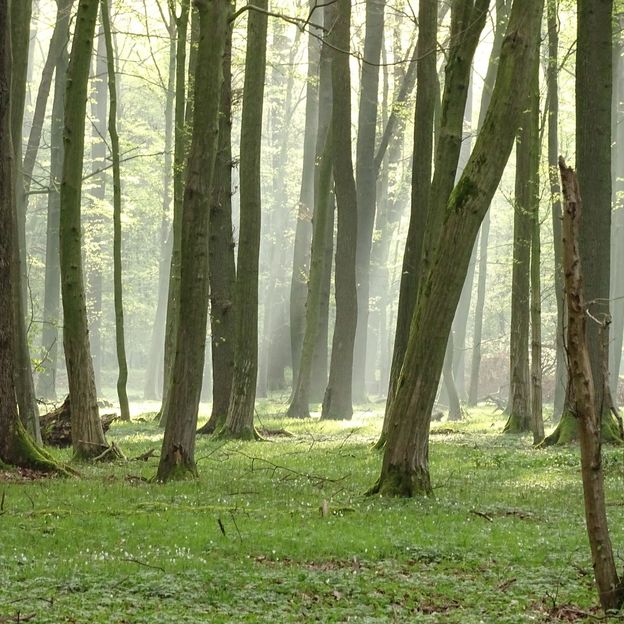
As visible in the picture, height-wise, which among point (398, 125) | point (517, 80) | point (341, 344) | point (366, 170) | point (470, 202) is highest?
point (398, 125)

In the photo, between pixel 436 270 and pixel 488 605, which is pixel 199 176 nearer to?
pixel 436 270

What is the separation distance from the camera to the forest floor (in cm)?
700

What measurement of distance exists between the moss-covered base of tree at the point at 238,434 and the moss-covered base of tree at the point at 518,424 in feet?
20.7

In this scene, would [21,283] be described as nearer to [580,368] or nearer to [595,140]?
[595,140]

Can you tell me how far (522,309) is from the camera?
2230cm

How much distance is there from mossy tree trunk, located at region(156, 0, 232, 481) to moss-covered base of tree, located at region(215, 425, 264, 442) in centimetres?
620

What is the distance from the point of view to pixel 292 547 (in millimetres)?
8984

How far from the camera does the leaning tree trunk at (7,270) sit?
12922 mm

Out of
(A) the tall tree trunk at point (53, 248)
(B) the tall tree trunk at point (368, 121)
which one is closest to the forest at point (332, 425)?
(B) the tall tree trunk at point (368, 121)

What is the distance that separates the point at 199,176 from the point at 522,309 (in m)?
11.5

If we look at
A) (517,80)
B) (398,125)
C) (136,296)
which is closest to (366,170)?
(398,125)

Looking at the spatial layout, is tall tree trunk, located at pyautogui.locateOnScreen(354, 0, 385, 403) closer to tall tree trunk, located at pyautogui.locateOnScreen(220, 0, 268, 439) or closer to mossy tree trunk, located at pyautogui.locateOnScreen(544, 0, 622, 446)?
tall tree trunk, located at pyautogui.locateOnScreen(220, 0, 268, 439)

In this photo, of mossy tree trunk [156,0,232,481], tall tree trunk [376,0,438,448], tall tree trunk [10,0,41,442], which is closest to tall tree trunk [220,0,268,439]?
tall tree trunk [376,0,438,448]

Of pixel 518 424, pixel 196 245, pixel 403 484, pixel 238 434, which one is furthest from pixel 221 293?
pixel 403 484
